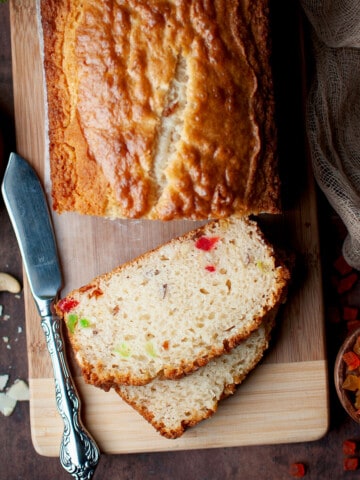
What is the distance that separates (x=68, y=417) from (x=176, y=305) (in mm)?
831

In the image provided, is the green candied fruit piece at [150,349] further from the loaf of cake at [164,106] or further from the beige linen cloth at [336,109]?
the beige linen cloth at [336,109]

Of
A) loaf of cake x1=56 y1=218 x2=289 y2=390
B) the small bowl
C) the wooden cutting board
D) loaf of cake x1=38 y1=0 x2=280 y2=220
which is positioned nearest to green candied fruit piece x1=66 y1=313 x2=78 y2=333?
loaf of cake x1=56 y1=218 x2=289 y2=390

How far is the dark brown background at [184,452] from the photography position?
3.54 m

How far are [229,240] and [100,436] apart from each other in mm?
1273

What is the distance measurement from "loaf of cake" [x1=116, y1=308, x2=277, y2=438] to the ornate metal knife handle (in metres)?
0.27

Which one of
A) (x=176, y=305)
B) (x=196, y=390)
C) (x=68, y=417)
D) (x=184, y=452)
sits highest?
(x=176, y=305)

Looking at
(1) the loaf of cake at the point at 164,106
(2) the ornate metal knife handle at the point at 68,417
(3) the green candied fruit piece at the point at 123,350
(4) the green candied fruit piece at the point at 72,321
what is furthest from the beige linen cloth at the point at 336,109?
(2) the ornate metal knife handle at the point at 68,417

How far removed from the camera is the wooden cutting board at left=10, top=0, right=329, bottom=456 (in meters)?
3.36

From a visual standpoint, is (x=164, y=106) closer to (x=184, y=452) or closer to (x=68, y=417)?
(x=68, y=417)

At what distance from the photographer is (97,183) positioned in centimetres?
265

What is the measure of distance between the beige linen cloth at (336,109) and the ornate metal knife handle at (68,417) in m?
1.61

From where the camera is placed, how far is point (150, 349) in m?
3.18

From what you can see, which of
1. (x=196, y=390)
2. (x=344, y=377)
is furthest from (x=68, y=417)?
(x=344, y=377)

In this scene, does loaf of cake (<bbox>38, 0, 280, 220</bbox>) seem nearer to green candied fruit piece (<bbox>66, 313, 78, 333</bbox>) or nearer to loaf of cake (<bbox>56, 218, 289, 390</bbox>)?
loaf of cake (<bbox>56, 218, 289, 390</bbox>)
